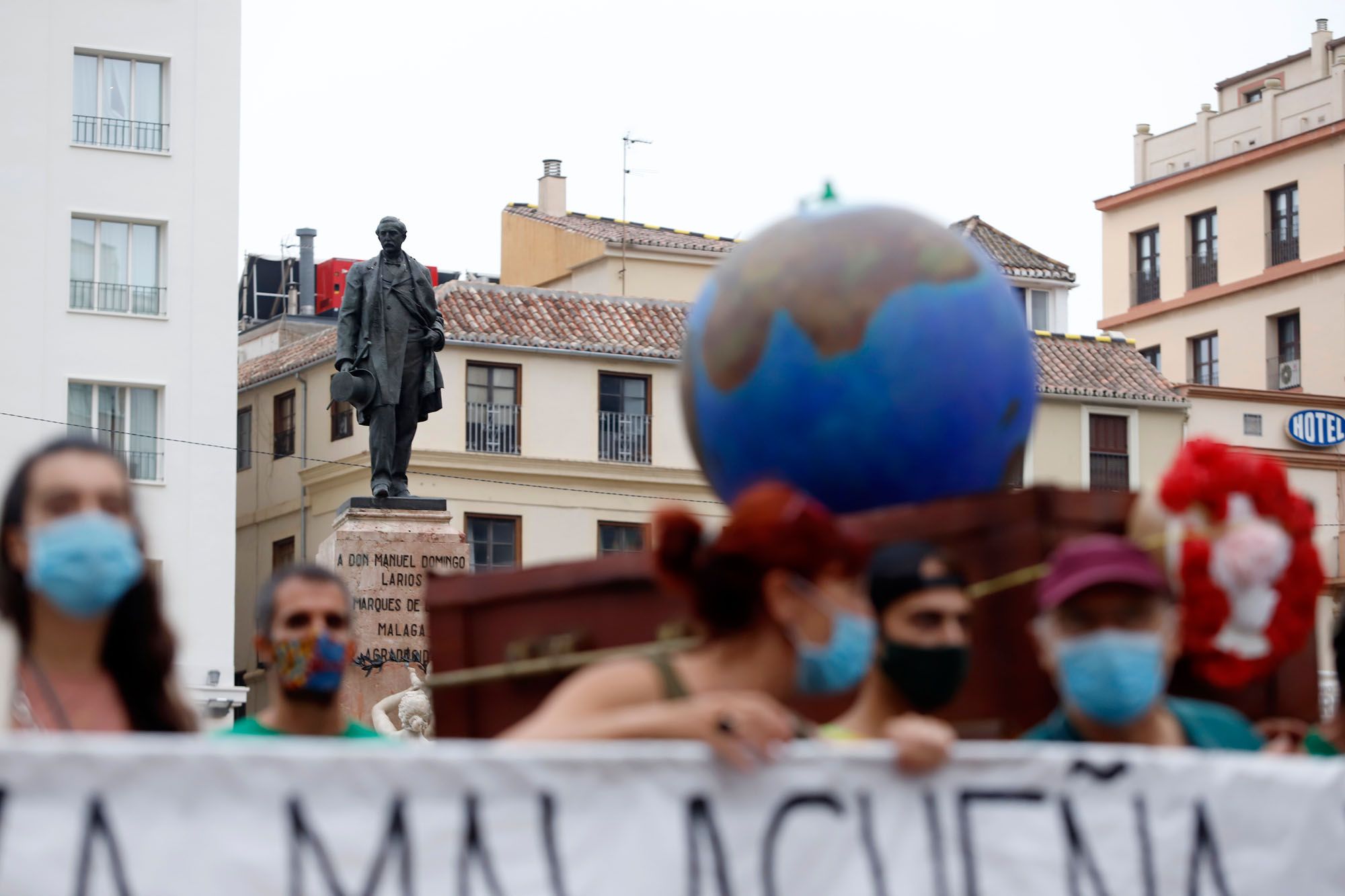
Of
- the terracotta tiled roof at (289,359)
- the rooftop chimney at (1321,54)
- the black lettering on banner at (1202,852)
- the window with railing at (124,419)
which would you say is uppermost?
the rooftop chimney at (1321,54)

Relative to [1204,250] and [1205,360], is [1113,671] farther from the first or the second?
[1205,360]

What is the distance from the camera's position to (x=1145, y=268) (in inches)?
→ 2226

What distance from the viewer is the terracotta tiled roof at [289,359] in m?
46.1

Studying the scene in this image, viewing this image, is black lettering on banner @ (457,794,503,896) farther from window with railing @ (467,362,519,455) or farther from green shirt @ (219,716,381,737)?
window with railing @ (467,362,519,455)

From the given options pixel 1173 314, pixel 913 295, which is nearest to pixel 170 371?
pixel 1173 314

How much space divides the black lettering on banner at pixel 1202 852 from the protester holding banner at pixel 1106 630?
0.22 meters

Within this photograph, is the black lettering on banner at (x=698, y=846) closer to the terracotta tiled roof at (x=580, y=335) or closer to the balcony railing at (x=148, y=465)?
the balcony railing at (x=148, y=465)

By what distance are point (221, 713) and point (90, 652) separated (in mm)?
35022

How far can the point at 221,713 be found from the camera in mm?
38938

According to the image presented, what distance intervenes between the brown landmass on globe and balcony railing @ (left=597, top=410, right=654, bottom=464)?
40.1 meters

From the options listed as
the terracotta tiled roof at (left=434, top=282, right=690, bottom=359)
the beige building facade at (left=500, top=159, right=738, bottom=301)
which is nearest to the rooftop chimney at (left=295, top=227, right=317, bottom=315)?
the beige building facade at (left=500, top=159, right=738, bottom=301)

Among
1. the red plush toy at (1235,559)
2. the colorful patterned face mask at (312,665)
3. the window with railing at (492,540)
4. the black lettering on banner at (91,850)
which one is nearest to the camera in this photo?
the black lettering on banner at (91,850)

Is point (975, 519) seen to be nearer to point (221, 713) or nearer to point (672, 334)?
point (221, 713)

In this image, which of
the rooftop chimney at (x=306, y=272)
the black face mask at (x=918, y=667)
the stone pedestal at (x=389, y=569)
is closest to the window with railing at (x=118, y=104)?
the rooftop chimney at (x=306, y=272)
